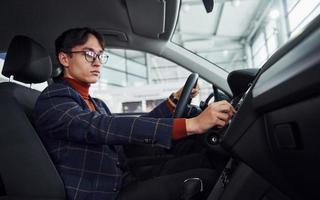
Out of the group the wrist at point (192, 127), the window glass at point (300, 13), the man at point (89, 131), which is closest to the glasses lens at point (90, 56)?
the man at point (89, 131)

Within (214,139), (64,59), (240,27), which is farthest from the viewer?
(240,27)

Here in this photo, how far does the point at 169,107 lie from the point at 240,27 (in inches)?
368

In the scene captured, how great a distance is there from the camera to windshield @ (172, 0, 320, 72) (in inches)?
306

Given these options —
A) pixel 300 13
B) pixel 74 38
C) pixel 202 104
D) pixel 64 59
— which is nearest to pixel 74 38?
pixel 74 38

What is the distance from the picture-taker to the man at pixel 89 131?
3.67ft

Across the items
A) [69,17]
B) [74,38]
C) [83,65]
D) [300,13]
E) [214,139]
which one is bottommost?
[214,139]

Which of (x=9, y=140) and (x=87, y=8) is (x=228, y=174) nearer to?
(x=9, y=140)

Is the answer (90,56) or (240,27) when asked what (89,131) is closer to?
(90,56)

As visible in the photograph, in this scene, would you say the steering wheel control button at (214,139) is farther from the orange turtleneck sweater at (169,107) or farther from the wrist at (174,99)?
the wrist at (174,99)

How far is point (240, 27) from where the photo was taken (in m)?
10.5

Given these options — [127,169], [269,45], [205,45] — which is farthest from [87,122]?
[205,45]

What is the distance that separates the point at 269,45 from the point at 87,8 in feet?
28.2

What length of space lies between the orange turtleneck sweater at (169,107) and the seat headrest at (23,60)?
0.15m

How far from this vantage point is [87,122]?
45.8 inches
